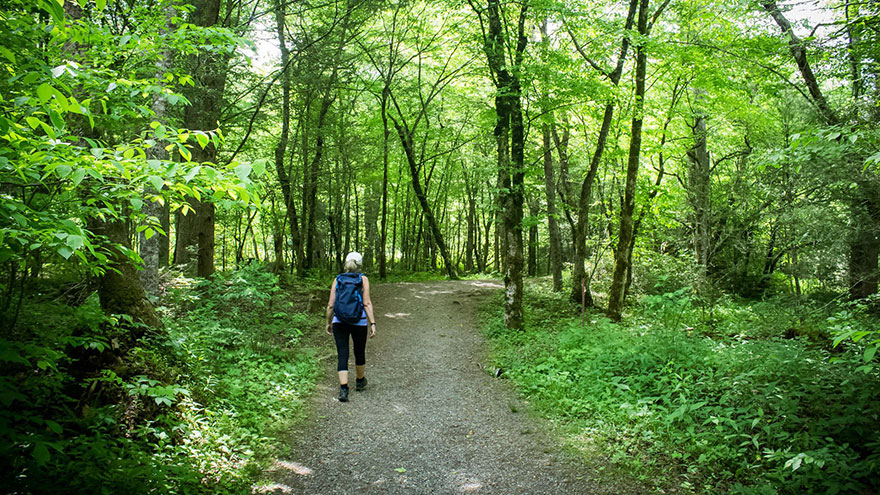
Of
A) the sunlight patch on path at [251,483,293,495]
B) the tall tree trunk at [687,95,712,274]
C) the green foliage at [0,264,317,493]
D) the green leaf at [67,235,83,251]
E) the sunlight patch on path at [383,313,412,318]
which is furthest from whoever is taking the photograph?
the tall tree trunk at [687,95,712,274]

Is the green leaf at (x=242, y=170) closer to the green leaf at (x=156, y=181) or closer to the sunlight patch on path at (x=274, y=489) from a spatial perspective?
the green leaf at (x=156, y=181)

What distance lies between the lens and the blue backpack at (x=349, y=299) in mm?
6430

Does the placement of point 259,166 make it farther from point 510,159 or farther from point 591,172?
point 591,172

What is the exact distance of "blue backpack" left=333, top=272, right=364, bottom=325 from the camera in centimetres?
643

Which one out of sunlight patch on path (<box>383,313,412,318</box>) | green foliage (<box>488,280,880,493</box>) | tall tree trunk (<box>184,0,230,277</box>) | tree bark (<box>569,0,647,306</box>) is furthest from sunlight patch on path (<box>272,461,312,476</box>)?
tree bark (<box>569,0,647,306</box>)

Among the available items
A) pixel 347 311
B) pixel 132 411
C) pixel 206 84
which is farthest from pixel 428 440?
pixel 206 84

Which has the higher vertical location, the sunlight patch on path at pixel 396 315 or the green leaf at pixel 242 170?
the green leaf at pixel 242 170

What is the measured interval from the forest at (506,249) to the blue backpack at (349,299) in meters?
1.36

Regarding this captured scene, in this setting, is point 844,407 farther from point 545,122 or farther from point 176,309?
point 176,309

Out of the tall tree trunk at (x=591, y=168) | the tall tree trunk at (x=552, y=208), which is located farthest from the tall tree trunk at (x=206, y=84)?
the tall tree trunk at (x=552, y=208)

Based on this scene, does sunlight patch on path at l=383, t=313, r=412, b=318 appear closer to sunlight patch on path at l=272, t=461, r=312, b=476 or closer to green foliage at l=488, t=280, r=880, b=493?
green foliage at l=488, t=280, r=880, b=493

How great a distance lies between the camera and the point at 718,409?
4.82 metres

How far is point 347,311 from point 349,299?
18cm

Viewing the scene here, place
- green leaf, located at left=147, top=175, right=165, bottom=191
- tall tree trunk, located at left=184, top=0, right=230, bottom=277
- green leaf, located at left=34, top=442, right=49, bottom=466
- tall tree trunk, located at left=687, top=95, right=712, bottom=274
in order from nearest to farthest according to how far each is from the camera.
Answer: green leaf, located at left=147, top=175, right=165, bottom=191 < green leaf, located at left=34, top=442, right=49, bottom=466 < tall tree trunk, located at left=184, top=0, right=230, bottom=277 < tall tree trunk, located at left=687, top=95, right=712, bottom=274
